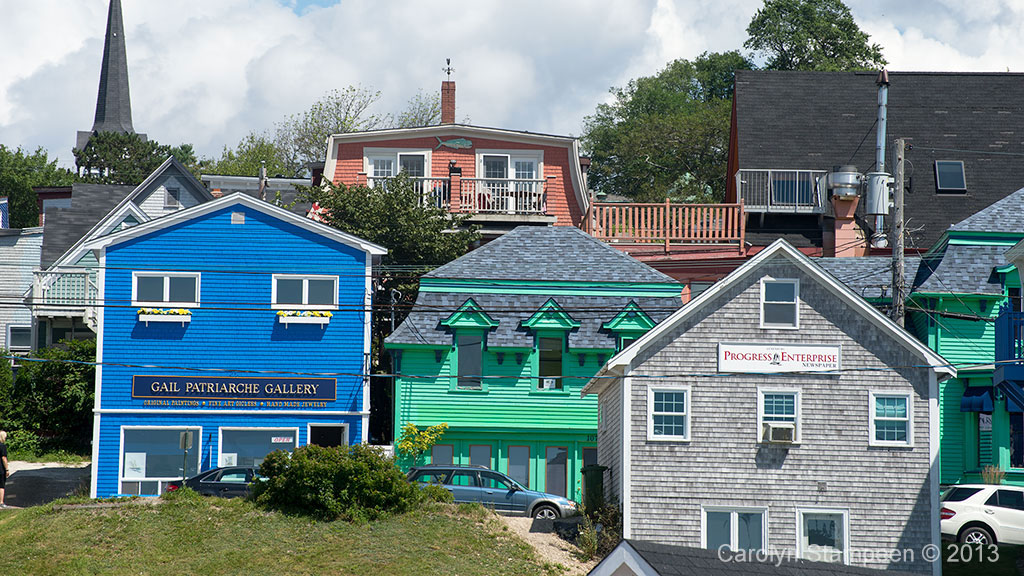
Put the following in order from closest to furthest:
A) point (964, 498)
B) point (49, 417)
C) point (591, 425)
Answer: point (964, 498), point (591, 425), point (49, 417)

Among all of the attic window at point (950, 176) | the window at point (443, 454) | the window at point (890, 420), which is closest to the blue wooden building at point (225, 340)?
the window at point (443, 454)

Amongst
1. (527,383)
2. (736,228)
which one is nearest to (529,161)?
(736,228)

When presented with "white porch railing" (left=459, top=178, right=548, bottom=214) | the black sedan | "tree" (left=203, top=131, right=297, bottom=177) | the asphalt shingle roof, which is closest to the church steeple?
"tree" (left=203, top=131, right=297, bottom=177)

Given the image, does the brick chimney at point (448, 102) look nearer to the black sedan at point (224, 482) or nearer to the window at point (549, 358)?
the window at point (549, 358)

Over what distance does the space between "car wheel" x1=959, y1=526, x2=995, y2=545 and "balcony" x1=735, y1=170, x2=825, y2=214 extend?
1833 centimetres

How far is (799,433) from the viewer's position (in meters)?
31.8

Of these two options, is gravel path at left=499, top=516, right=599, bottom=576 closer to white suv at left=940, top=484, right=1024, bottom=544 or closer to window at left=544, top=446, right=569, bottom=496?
window at left=544, top=446, right=569, bottom=496

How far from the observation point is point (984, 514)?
29.8m

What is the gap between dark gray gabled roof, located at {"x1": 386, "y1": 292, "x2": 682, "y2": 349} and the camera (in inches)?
1480

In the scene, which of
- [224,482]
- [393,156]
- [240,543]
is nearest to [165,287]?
[224,482]

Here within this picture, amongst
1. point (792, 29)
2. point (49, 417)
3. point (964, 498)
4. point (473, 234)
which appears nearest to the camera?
point (964, 498)

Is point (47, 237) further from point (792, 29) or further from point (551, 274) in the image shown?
point (792, 29)

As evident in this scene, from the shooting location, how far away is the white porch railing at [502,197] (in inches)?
1903

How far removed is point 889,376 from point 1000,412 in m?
4.78
